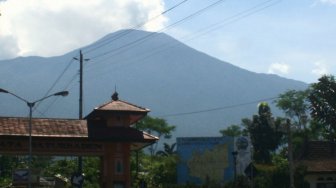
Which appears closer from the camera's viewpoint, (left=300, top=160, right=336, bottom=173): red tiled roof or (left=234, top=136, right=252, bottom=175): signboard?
(left=300, top=160, right=336, bottom=173): red tiled roof

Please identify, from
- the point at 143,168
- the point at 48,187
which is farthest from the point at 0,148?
the point at 143,168

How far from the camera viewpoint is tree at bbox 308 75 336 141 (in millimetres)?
65812

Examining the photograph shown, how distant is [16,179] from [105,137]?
7.28 meters

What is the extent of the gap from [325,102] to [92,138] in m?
32.4

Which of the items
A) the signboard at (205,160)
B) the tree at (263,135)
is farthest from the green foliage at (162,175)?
the tree at (263,135)

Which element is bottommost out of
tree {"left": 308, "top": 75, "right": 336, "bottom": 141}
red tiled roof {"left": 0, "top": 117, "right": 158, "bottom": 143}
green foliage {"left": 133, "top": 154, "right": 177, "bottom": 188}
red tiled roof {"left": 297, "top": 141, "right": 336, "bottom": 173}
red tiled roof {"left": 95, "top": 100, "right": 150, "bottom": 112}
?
green foliage {"left": 133, "top": 154, "right": 177, "bottom": 188}

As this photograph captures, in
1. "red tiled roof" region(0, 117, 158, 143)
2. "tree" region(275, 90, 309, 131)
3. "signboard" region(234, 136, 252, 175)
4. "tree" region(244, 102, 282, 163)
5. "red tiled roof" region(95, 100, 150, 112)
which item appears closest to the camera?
"red tiled roof" region(0, 117, 158, 143)

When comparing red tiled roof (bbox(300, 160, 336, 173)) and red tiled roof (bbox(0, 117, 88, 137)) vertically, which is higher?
red tiled roof (bbox(0, 117, 88, 137))

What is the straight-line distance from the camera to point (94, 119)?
47.8 m

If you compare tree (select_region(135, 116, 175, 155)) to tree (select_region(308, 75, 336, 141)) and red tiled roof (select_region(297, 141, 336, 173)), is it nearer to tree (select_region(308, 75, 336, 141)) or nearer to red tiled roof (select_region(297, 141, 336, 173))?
tree (select_region(308, 75, 336, 141))

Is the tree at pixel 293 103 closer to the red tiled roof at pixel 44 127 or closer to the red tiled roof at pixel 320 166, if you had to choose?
the red tiled roof at pixel 320 166

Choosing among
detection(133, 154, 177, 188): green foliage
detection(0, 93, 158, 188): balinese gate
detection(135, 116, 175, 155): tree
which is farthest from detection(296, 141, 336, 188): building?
detection(135, 116, 175, 155): tree

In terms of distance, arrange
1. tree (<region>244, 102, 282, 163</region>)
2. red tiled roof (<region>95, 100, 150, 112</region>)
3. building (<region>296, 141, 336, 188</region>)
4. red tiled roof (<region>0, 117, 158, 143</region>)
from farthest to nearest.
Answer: tree (<region>244, 102, 282, 163</region>) → building (<region>296, 141, 336, 188</region>) → red tiled roof (<region>95, 100, 150, 112</region>) → red tiled roof (<region>0, 117, 158, 143</region>)

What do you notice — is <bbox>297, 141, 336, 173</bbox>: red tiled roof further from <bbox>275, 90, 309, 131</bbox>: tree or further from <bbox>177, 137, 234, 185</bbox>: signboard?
<bbox>275, 90, 309, 131</bbox>: tree
